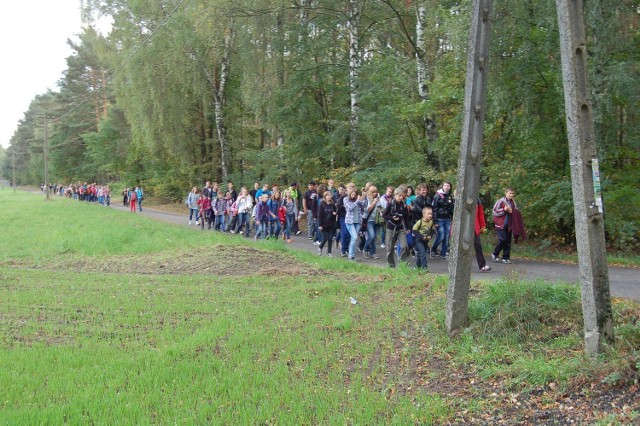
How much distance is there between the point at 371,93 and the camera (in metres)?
19.9

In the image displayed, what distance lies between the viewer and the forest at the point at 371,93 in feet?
45.2

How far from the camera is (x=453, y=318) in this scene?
6.62 m

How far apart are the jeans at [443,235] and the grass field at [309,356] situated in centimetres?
272

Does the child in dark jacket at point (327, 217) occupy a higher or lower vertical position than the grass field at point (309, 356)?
higher

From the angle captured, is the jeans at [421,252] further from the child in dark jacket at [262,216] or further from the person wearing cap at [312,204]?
the child in dark jacket at [262,216]

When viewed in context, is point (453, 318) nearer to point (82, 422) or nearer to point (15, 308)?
point (82, 422)

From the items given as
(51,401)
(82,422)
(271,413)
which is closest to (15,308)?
(51,401)

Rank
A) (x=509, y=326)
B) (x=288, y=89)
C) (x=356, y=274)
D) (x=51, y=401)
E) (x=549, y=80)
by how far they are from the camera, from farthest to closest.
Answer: (x=288, y=89)
(x=549, y=80)
(x=356, y=274)
(x=509, y=326)
(x=51, y=401)

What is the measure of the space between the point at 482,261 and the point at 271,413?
7.98 m

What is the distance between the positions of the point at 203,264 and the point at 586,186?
9863 mm

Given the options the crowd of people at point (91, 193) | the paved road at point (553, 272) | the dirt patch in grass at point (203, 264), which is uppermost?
the crowd of people at point (91, 193)

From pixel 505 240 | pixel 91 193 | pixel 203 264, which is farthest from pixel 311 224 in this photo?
pixel 91 193

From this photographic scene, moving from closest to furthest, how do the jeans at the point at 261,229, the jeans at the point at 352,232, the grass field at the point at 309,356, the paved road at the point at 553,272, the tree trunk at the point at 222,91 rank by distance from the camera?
the grass field at the point at 309,356 → the paved road at the point at 553,272 → the jeans at the point at 352,232 → the jeans at the point at 261,229 → the tree trunk at the point at 222,91

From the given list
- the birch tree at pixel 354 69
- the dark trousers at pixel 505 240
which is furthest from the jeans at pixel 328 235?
the birch tree at pixel 354 69
